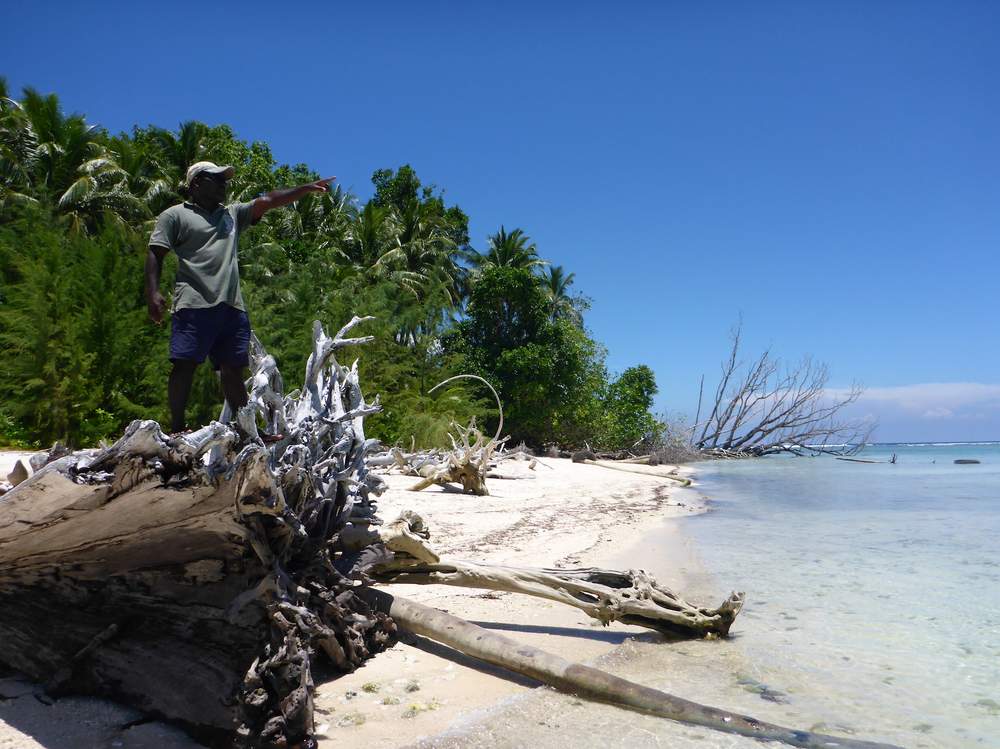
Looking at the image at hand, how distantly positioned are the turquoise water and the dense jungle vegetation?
787 centimetres

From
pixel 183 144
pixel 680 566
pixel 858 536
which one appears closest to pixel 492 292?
pixel 183 144

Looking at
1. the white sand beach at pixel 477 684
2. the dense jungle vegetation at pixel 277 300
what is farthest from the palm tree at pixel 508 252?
the white sand beach at pixel 477 684

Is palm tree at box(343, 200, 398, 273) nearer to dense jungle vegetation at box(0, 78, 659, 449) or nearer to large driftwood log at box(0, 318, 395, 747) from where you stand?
dense jungle vegetation at box(0, 78, 659, 449)

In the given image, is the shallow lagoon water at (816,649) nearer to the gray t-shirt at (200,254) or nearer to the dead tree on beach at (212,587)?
the dead tree on beach at (212,587)

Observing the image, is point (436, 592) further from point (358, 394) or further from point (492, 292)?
point (492, 292)

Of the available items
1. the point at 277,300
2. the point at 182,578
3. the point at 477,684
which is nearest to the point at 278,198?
the point at 182,578

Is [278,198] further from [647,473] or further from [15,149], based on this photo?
[15,149]

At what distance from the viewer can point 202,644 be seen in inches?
84.4

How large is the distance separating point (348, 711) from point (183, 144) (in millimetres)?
24421

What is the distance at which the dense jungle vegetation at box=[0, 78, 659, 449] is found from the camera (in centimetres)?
1073

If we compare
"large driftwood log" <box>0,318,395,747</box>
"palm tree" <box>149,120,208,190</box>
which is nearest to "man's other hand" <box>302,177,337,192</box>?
"large driftwood log" <box>0,318,395,747</box>

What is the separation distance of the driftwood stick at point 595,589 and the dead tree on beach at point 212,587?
1.75 feet

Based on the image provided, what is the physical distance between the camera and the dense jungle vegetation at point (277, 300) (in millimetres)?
10730

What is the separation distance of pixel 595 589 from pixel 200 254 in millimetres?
2637
